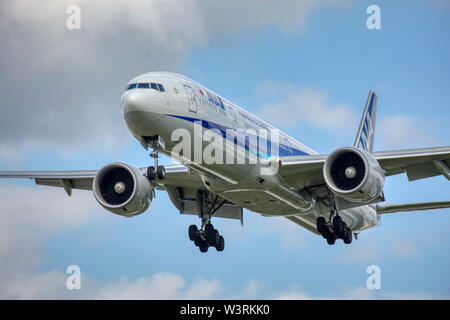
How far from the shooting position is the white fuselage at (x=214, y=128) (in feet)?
78.7

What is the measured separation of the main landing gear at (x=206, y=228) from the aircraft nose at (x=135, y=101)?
9805mm

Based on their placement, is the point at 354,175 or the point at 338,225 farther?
the point at 338,225

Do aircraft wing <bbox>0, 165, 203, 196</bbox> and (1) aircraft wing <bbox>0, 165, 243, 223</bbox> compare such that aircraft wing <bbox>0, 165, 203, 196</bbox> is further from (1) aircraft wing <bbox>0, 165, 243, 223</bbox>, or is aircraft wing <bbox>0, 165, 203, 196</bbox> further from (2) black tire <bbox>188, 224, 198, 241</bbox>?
(2) black tire <bbox>188, 224, 198, 241</bbox>

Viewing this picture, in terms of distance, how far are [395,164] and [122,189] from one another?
11.6 meters

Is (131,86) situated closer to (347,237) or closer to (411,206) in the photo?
(347,237)

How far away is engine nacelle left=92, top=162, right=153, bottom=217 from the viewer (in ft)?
94.7

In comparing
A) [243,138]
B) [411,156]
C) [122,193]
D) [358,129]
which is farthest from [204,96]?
[358,129]

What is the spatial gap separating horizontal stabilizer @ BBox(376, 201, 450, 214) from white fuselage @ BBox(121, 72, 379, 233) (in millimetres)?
4307

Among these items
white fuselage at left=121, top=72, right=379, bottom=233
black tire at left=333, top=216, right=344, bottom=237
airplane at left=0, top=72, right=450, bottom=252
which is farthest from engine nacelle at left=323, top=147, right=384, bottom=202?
black tire at left=333, top=216, right=344, bottom=237

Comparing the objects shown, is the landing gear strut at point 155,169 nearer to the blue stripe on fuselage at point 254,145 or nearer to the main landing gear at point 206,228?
the blue stripe on fuselage at point 254,145

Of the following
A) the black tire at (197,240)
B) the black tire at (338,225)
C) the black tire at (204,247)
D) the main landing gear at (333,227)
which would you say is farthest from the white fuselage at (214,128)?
the black tire at (197,240)

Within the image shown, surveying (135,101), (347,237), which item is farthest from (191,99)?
(347,237)

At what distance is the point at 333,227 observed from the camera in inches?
1238

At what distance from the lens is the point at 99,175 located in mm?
29438
